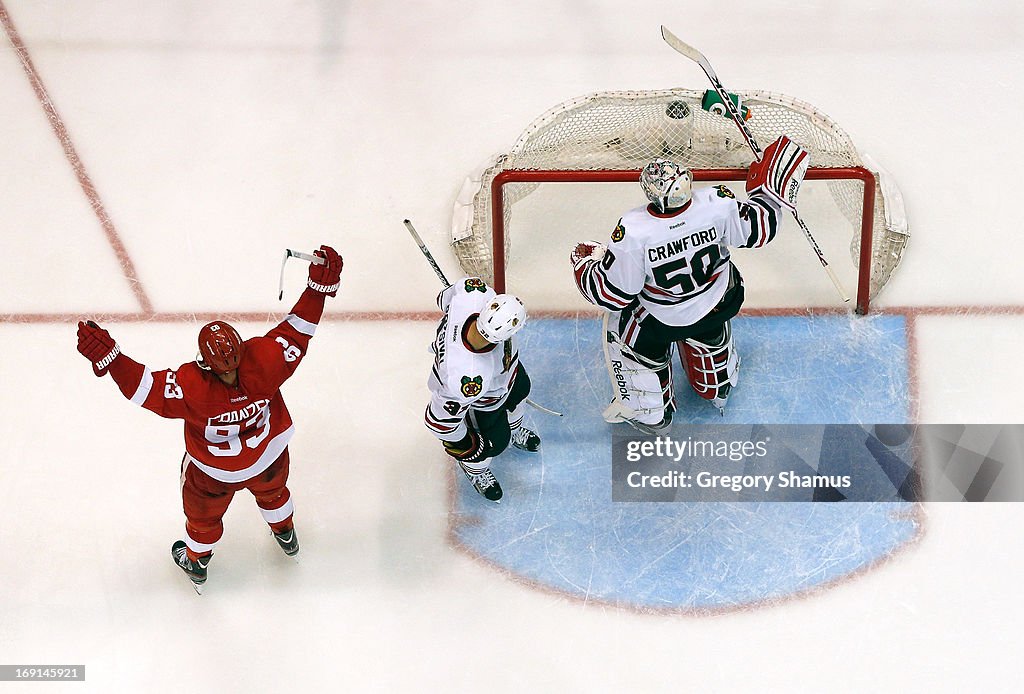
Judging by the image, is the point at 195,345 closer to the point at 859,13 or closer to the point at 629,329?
the point at 629,329

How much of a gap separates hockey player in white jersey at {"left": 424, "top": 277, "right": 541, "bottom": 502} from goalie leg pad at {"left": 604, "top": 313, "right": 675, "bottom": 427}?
0.35m

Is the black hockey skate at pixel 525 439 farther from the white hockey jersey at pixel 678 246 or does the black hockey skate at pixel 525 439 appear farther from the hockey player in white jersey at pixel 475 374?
the white hockey jersey at pixel 678 246

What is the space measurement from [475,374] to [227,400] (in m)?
0.77

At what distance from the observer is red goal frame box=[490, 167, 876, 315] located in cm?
491

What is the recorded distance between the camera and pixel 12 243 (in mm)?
5840

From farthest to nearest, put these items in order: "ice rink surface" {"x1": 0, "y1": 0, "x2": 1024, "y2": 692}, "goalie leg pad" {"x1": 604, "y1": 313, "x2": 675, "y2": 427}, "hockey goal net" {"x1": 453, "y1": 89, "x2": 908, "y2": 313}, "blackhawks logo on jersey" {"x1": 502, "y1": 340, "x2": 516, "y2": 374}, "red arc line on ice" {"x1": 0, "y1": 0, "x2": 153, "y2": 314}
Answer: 1. "red arc line on ice" {"x1": 0, "y1": 0, "x2": 153, "y2": 314}
2. "hockey goal net" {"x1": 453, "y1": 89, "x2": 908, "y2": 313}
3. "goalie leg pad" {"x1": 604, "y1": 313, "x2": 675, "y2": 427}
4. "ice rink surface" {"x1": 0, "y1": 0, "x2": 1024, "y2": 692}
5. "blackhawks logo on jersey" {"x1": 502, "y1": 340, "x2": 516, "y2": 374}

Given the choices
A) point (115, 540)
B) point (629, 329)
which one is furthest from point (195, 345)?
point (629, 329)

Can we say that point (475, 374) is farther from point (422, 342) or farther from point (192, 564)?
point (192, 564)

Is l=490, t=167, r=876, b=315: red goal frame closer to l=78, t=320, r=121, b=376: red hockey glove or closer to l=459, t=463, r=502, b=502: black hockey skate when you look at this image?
l=459, t=463, r=502, b=502: black hockey skate

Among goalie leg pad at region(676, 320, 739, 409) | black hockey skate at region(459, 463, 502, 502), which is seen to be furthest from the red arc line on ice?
goalie leg pad at region(676, 320, 739, 409)

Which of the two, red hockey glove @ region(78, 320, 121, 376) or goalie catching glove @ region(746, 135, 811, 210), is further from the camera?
goalie catching glove @ region(746, 135, 811, 210)

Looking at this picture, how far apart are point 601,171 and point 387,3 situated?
2.12 meters

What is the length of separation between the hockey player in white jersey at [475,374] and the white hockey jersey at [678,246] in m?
0.37

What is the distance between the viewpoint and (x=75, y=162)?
6105mm
